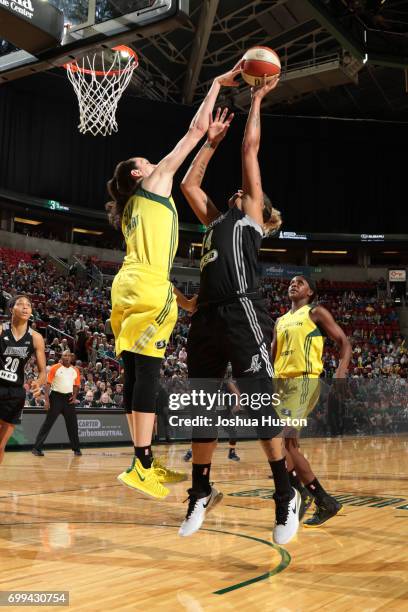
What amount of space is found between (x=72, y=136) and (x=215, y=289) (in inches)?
1079

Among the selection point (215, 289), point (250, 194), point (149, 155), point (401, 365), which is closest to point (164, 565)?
point (215, 289)

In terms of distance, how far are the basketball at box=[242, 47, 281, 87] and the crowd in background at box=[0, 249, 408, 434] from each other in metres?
10.3

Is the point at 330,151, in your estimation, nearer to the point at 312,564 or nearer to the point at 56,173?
the point at 56,173

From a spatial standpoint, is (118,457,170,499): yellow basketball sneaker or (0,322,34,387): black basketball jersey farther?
(0,322,34,387): black basketball jersey

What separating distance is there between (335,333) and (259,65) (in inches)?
86.7

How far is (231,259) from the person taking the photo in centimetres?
385

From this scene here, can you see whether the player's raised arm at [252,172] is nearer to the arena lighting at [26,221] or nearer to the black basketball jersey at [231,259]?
the black basketball jersey at [231,259]

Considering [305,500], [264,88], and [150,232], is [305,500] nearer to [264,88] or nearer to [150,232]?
[150,232]

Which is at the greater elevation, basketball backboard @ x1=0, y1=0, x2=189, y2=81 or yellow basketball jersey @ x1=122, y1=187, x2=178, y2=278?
basketball backboard @ x1=0, y1=0, x2=189, y2=81

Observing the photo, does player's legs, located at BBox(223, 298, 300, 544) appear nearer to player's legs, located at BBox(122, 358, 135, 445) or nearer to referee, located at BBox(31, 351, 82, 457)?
player's legs, located at BBox(122, 358, 135, 445)

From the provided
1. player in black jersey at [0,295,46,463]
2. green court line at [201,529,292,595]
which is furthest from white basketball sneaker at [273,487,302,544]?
player in black jersey at [0,295,46,463]

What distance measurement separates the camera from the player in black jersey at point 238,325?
3.66 metres

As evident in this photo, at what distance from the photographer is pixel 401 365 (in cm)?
2534

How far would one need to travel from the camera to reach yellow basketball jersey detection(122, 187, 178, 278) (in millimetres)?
3947
